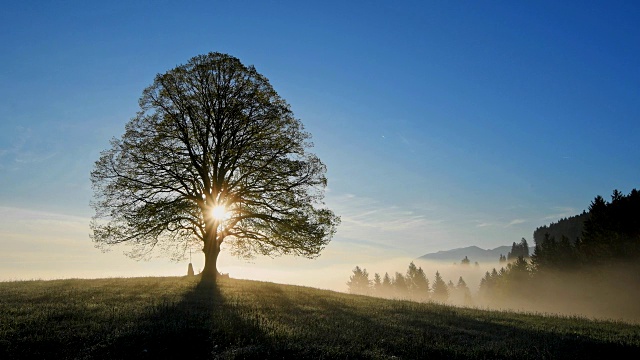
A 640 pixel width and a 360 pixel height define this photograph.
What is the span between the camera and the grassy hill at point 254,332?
29.9 feet

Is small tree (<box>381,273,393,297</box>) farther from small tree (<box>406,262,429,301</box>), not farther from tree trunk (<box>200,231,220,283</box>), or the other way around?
tree trunk (<box>200,231,220,283</box>)

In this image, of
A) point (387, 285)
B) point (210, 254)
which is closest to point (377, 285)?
point (387, 285)

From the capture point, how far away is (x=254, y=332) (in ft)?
34.1

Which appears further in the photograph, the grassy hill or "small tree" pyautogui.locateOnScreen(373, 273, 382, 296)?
"small tree" pyautogui.locateOnScreen(373, 273, 382, 296)

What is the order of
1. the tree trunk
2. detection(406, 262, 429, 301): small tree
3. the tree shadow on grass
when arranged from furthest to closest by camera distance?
detection(406, 262, 429, 301): small tree
the tree trunk
the tree shadow on grass

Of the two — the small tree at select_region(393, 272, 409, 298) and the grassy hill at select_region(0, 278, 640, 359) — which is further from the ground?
the grassy hill at select_region(0, 278, 640, 359)

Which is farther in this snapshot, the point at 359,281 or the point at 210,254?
the point at 359,281

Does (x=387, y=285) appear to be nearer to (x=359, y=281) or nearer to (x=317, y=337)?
(x=359, y=281)

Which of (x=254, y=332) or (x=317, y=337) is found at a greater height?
(x=254, y=332)

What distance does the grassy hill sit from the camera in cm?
911

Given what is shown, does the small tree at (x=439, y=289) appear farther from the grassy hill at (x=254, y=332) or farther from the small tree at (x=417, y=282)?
the grassy hill at (x=254, y=332)

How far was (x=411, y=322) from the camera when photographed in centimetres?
1421

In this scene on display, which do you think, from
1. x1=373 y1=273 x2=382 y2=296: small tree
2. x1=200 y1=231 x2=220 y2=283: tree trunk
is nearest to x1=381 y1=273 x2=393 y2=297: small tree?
x1=373 y1=273 x2=382 y2=296: small tree

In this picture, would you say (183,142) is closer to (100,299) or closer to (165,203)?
(165,203)
